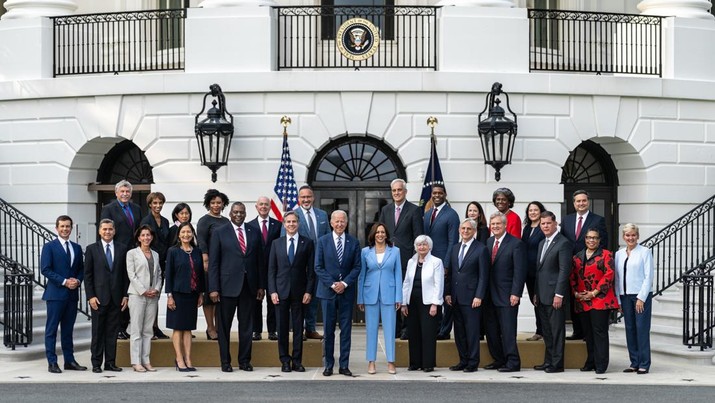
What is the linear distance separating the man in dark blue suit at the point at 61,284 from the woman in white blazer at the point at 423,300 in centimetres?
416

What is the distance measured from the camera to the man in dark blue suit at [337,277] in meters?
17.1

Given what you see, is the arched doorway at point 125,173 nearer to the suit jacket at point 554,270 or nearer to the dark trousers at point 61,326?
the dark trousers at point 61,326

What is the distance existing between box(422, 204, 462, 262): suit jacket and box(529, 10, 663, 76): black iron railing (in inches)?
188

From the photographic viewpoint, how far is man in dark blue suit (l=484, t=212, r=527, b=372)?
57.5ft

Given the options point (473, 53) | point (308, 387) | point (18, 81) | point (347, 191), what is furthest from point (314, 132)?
point (308, 387)

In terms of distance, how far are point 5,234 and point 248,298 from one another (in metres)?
6.37

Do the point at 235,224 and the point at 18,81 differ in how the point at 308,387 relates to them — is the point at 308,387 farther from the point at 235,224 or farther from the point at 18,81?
the point at 18,81

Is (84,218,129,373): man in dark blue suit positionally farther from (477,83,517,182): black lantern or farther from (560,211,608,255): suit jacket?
(477,83,517,182): black lantern

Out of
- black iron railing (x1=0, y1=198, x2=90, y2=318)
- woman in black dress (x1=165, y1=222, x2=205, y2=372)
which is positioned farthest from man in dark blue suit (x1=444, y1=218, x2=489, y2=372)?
black iron railing (x1=0, y1=198, x2=90, y2=318)

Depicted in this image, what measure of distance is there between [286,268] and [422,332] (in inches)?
73.6

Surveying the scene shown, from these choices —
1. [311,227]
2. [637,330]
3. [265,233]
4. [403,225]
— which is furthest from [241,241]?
[637,330]

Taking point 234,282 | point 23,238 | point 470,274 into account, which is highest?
point 23,238

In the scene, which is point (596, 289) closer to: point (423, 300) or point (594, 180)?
point (423, 300)

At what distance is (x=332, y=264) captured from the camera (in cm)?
1717
